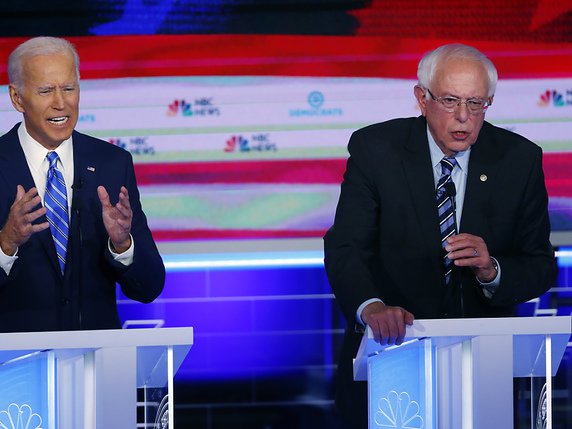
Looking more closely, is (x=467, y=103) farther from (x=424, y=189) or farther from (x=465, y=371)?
(x=465, y=371)

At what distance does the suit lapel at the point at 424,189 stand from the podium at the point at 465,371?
659 millimetres

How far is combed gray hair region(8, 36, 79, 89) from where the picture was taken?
3084 millimetres

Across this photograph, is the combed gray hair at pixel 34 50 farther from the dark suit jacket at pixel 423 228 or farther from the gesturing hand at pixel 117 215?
the dark suit jacket at pixel 423 228

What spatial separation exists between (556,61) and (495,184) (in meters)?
1.83

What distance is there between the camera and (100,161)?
3121 mm

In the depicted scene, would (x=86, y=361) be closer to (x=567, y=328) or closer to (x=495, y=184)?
(x=567, y=328)

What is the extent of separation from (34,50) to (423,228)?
1144mm

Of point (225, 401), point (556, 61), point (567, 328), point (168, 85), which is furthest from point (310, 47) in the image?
point (567, 328)

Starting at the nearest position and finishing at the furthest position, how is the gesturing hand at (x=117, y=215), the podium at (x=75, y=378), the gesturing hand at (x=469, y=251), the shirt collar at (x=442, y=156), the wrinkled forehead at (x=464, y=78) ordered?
the podium at (x=75, y=378)
the gesturing hand at (x=469, y=251)
the gesturing hand at (x=117, y=215)
the wrinkled forehead at (x=464, y=78)
the shirt collar at (x=442, y=156)

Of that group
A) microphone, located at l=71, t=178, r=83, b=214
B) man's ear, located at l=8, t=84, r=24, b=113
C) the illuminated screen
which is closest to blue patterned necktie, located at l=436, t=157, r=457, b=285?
microphone, located at l=71, t=178, r=83, b=214

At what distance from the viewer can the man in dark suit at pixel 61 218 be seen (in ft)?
9.81

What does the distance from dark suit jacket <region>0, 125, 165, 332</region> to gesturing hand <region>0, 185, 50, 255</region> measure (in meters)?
0.22

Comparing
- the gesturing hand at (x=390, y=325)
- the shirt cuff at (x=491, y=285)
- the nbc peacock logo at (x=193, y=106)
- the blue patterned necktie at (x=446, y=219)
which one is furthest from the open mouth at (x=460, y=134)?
the nbc peacock logo at (x=193, y=106)

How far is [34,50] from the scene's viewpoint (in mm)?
3082
